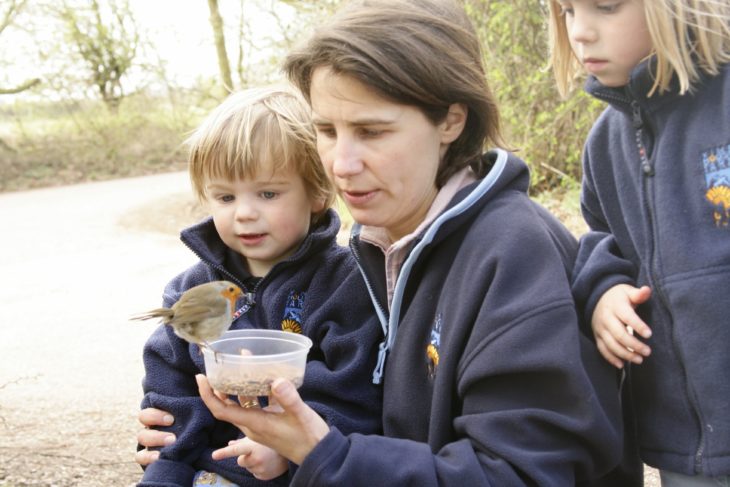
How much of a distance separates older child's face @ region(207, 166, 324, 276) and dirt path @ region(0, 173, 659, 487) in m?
1.72

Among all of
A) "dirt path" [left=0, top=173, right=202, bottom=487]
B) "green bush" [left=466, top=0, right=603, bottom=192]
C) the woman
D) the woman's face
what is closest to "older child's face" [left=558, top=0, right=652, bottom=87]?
the woman

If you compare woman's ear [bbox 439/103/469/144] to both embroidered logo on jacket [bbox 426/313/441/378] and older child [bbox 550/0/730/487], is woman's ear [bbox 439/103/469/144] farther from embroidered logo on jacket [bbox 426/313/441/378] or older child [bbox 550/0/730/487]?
embroidered logo on jacket [bbox 426/313/441/378]

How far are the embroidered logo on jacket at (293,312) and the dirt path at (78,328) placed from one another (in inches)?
70.7

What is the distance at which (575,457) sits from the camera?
1.97 meters

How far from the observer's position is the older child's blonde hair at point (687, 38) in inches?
82.0

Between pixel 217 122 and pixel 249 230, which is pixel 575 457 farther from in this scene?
pixel 217 122

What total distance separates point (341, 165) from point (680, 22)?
952mm

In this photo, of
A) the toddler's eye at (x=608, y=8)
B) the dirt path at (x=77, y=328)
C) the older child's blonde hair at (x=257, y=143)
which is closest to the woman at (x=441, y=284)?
the older child's blonde hair at (x=257, y=143)

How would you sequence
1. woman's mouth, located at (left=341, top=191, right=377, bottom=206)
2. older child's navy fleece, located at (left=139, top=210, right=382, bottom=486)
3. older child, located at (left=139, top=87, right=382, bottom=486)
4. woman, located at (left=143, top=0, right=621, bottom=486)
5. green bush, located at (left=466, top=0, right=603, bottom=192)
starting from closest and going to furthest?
woman, located at (left=143, top=0, right=621, bottom=486)
woman's mouth, located at (left=341, top=191, right=377, bottom=206)
older child's navy fleece, located at (left=139, top=210, right=382, bottom=486)
older child, located at (left=139, top=87, right=382, bottom=486)
green bush, located at (left=466, top=0, right=603, bottom=192)

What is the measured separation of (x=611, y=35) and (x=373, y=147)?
0.70 m

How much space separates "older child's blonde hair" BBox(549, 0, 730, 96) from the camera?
2.08 meters

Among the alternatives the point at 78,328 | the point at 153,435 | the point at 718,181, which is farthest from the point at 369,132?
the point at 78,328

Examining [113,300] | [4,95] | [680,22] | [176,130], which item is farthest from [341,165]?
[176,130]

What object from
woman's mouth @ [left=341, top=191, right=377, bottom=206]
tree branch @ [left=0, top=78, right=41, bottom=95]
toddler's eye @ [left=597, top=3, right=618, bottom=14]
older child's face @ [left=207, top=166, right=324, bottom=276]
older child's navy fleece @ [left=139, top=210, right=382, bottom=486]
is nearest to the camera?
toddler's eye @ [left=597, top=3, right=618, bottom=14]
